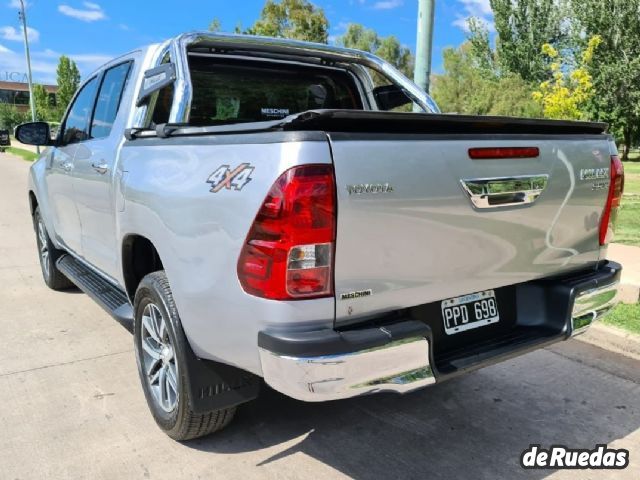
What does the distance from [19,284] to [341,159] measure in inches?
201

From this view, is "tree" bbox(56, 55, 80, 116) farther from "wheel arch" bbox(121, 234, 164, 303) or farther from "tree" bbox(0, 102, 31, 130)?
"wheel arch" bbox(121, 234, 164, 303)

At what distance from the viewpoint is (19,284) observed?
600cm

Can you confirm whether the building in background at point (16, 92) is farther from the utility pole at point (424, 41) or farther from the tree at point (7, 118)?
the utility pole at point (424, 41)

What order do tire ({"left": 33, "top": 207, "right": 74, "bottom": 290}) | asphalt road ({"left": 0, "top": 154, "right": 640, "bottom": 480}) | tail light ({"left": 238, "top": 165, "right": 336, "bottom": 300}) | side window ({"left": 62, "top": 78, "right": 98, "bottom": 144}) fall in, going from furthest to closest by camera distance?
tire ({"left": 33, "top": 207, "right": 74, "bottom": 290})
side window ({"left": 62, "top": 78, "right": 98, "bottom": 144})
asphalt road ({"left": 0, "top": 154, "right": 640, "bottom": 480})
tail light ({"left": 238, "top": 165, "right": 336, "bottom": 300})

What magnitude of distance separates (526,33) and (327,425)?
3708 cm

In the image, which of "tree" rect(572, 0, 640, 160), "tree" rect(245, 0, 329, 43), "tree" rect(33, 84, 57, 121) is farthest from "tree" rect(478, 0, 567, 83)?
"tree" rect(33, 84, 57, 121)

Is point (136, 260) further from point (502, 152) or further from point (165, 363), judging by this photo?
point (502, 152)

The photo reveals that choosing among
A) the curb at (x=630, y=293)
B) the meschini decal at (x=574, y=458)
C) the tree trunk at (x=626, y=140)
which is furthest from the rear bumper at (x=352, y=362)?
the tree trunk at (x=626, y=140)

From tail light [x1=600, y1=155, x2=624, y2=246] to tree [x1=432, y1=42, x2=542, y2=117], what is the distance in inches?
1064

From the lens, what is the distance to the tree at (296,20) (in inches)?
1137

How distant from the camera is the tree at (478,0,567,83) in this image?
113 feet

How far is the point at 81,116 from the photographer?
4.57 meters

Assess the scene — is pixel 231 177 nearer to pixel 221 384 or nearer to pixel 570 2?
pixel 221 384

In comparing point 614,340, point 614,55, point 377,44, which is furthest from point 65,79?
point 614,340
